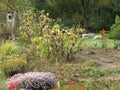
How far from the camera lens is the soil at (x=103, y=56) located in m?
12.5

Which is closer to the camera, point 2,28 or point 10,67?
point 10,67

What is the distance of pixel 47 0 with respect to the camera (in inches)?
1171

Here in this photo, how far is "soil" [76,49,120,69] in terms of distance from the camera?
1250cm

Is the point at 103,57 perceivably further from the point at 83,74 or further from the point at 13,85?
the point at 13,85

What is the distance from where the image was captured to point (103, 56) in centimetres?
1414

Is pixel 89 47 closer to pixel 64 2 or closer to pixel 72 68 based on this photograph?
pixel 72 68

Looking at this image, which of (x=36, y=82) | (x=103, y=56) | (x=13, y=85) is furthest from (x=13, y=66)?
(x=103, y=56)

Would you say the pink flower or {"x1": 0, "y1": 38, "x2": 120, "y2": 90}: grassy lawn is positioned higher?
the pink flower

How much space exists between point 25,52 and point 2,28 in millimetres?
6388

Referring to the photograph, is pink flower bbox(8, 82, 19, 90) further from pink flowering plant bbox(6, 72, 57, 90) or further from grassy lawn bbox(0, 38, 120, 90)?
grassy lawn bbox(0, 38, 120, 90)

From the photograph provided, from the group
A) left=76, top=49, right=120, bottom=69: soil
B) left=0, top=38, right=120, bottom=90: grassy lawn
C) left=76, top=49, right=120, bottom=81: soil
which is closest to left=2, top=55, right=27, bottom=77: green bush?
left=0, top=38, right=120, bottom=90: grassy lawn

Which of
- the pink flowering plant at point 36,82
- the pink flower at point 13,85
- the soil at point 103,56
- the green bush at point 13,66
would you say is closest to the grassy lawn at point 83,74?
the green bush at point 13,66

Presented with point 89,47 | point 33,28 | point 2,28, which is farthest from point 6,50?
point 2,28

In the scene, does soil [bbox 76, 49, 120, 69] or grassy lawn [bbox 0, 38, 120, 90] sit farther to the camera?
soil [bbox 76, 49, 120, 69]
